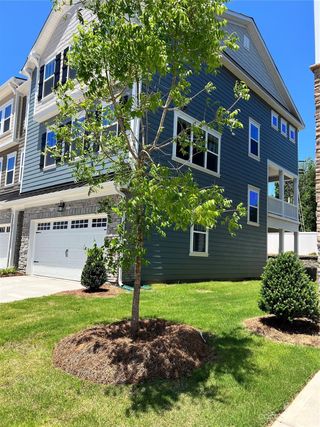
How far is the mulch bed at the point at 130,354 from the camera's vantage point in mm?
4348

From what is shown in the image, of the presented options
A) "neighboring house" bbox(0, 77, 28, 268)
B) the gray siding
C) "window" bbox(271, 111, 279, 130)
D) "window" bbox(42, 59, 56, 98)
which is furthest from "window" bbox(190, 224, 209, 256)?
"window" bbox(271, 111, 279, 130)

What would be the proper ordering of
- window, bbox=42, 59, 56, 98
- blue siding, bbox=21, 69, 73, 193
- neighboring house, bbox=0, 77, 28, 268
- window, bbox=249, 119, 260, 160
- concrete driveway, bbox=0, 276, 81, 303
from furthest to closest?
window, bbox=249, 119, 260, 160, neighboring house, bbox=0, 77, 28, 268, window, bbox=42, 59, 56, 98, blue siding, bbox=21, 69, 73, 193, concrete driveway, bbox=0, 276, 81, 303

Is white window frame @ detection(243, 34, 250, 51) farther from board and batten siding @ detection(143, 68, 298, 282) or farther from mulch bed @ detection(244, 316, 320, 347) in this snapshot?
mulch bed @ detection(244, 316, 320, 347)

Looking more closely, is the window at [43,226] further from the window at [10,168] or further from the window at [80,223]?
the window at [10,168]

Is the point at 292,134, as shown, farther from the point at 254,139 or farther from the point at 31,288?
the point at 31,288

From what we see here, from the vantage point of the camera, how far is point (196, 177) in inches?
549

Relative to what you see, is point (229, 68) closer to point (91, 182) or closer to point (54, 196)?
point (54, 196)

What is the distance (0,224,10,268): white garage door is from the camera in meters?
17.4

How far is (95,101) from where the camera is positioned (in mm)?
5926

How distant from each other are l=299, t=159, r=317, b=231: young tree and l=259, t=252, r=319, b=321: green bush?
116ft

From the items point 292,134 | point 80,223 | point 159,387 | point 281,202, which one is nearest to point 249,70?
point 292,134

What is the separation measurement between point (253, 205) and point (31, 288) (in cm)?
1110

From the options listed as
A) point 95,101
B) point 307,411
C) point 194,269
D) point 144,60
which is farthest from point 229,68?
point 307,411

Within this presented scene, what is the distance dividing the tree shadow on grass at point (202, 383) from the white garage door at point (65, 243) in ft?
24.4
